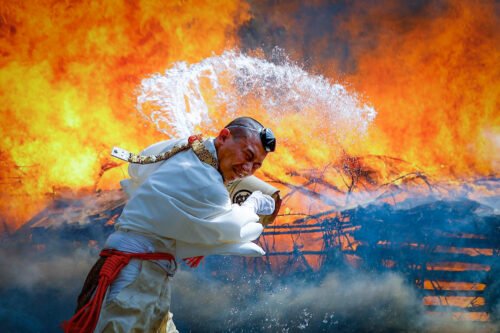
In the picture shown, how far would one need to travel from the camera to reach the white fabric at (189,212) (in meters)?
2.47

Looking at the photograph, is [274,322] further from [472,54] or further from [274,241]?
[472,54]

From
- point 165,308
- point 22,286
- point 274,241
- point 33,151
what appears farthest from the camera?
point 274,241

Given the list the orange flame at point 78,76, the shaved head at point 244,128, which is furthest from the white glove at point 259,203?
the orange flame at point 78,76

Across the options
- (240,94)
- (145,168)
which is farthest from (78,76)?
(145,168)

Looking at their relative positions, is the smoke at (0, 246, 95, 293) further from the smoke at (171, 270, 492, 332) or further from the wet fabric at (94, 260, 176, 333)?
the wet fabric at (94, 260, 176, 333)

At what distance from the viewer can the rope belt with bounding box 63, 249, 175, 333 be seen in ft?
7.93

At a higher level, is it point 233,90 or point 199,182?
point 233,90

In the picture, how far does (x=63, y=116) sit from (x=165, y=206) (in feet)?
11.8

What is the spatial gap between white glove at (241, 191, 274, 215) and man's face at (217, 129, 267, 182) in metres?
0.20

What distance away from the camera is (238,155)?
2.70m

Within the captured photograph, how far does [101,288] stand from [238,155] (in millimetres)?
953

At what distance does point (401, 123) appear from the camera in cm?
629

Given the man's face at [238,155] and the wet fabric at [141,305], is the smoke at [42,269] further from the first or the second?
the man's face at [238,155]

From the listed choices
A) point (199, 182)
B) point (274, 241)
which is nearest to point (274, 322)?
point (274, 241)
